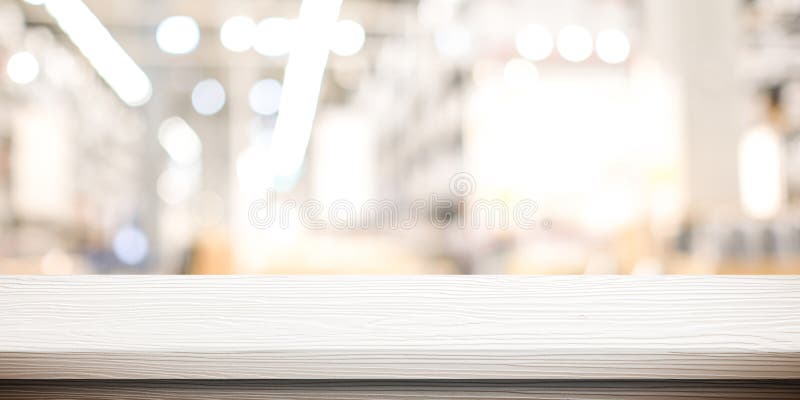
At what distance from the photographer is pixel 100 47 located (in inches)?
263

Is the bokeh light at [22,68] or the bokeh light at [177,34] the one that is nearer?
the bokeh light at [22,68]

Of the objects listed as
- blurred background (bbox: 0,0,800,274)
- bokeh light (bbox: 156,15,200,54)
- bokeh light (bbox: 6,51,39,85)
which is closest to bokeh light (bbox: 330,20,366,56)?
blurred background (bbox: 0,0,800,274)

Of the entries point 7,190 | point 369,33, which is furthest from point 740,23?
point 369,33

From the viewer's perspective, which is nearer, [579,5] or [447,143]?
[579,5]

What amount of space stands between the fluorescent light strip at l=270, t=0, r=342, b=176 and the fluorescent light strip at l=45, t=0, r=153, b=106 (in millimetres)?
1408

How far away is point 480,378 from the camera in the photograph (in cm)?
74

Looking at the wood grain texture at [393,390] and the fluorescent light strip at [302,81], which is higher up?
the fluorescent light strip at [302,81]

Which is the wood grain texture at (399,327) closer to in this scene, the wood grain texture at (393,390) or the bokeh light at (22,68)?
the wood grain texture at (393,390)

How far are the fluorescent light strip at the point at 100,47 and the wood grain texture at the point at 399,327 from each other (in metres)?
5.06

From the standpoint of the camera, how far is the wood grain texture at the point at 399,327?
0.71 metres

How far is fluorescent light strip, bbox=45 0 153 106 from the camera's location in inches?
213

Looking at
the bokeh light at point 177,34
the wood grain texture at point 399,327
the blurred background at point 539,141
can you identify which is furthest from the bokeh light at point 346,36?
the wood grain texture at point 399,327

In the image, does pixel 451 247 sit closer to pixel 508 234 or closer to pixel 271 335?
pixel 508 234

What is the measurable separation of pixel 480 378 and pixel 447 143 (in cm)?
506
